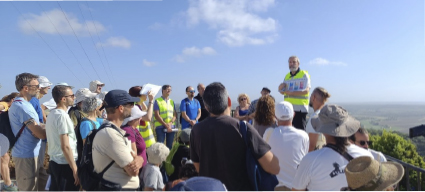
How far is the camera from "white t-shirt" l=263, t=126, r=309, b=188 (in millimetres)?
2579

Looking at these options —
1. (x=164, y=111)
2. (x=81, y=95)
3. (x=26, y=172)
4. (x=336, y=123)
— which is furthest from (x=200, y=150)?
(x=164, y=111)

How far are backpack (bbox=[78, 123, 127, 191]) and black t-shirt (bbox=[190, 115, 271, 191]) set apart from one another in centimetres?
77

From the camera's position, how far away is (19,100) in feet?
11.1

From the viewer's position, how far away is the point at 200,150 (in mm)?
2301

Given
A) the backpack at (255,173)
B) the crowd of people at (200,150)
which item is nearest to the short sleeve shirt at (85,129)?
the crowd of people at (200,150)

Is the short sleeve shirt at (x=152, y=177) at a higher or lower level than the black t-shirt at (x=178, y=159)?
lower

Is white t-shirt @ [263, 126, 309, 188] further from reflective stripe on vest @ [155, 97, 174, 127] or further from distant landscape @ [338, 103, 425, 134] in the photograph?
reflective stripe on vest @ [155, 97, 174, 127]

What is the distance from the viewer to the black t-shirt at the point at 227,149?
2.14m

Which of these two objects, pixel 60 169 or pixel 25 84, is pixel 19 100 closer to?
pixel 25 84

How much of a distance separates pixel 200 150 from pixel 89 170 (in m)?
0.95

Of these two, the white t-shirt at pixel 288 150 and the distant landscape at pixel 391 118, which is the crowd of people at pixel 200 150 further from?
the distant landscape at pixel 391 118

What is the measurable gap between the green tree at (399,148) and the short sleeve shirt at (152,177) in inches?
Answer: 291

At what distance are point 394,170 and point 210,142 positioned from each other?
130 centimetres

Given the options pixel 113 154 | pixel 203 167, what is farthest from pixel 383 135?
pixel 113 154
